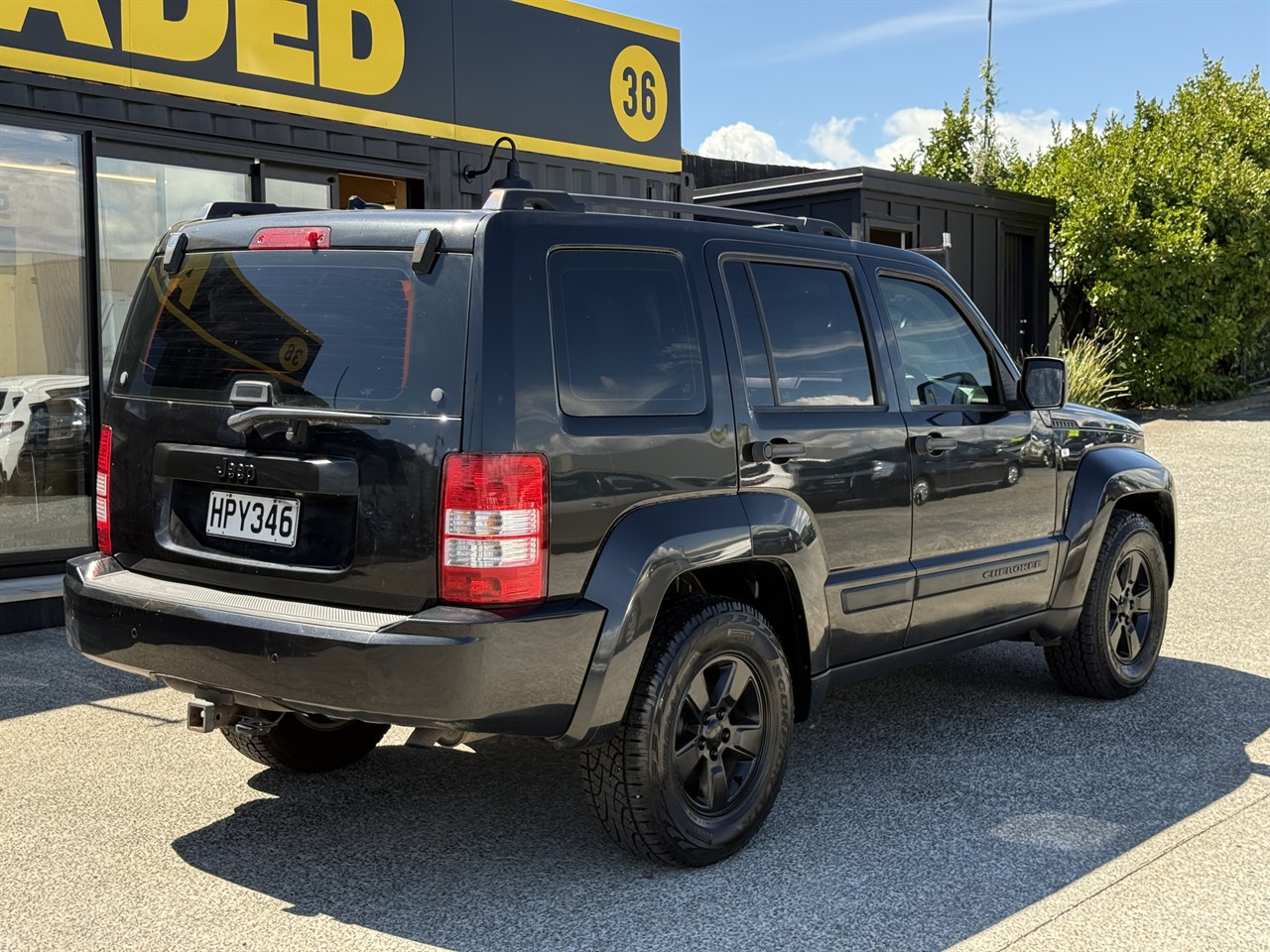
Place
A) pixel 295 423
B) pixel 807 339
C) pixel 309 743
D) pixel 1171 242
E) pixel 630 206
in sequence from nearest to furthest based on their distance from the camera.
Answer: pixel 295 423 < pixel 630 206 < pixel 807 339 < pixel 309 743 < pixel 1171 242

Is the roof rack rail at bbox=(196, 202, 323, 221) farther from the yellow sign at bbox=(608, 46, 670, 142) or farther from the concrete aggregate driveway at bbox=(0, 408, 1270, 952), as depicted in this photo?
the yellow sign at bbox=(608, 46, 670, 142)

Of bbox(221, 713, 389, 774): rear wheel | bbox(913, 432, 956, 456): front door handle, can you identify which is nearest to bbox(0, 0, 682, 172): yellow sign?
bbox(221, 713, 389, 774): rear wheel

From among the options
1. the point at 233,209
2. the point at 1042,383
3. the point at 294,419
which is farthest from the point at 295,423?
the point at 1042,383

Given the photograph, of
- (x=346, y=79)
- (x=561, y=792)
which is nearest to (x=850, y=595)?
Answer: (x=561, y=792)

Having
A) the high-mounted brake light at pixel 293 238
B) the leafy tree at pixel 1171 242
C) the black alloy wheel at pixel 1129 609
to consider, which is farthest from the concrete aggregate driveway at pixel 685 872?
the leafy tree at pixel 1171 242

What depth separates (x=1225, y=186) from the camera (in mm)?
17125

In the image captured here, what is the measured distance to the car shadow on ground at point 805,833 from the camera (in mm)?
3654

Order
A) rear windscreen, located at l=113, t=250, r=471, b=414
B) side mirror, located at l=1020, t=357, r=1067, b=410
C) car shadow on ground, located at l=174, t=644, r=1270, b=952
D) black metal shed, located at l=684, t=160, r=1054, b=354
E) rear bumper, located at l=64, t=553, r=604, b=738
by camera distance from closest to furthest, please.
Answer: rear bumper, located at l=64, t=553, r=604, b=738 < rear windscreen, located at l=113, t=250, r=471, b=414 < car shadow on ground, located at l=174, t=644, r=1270, b=952 < side mirror, located at l=1020, t=357, r=1067, b=410 < black metal shed, located at l=684, t=160, r=1054, b=354

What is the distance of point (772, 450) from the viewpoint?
417 cm

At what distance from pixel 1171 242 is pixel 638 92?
8.56m

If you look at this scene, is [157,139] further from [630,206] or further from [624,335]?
[624,335]

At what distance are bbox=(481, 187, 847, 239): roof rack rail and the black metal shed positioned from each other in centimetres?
1018

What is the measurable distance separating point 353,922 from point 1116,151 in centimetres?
1663

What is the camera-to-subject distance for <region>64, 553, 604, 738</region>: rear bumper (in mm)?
3412
